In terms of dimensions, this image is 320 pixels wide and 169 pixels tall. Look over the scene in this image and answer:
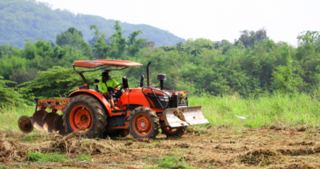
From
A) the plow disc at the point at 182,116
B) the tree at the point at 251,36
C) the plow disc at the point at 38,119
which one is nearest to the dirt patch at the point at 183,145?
the plow disc at the point at 182,116

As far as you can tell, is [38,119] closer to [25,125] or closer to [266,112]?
[25,125]

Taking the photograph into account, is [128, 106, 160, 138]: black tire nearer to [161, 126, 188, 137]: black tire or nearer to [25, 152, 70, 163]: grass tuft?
[161, 126, 188, 137]: black tire

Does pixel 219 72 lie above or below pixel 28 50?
below

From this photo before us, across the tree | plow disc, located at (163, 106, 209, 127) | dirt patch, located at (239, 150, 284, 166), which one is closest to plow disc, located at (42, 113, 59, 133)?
plow disc, located at (163, 106, 209, 127)

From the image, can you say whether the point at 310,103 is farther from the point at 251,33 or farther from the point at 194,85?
the point at 251,33

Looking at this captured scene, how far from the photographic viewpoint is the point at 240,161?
14.5ft

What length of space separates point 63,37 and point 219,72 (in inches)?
2650

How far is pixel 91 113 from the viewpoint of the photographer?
23.4 ft

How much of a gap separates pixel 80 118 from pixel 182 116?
2.46 m

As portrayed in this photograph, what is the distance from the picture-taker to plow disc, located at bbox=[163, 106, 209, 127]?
22.1 ft

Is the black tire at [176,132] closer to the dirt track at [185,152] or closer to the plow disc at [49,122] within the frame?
the dirt track at [185,152]

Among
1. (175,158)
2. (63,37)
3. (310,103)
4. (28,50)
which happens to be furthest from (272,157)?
(63,37)

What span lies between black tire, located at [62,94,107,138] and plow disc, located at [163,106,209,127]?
1.46 meters

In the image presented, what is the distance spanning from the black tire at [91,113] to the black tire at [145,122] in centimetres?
67
